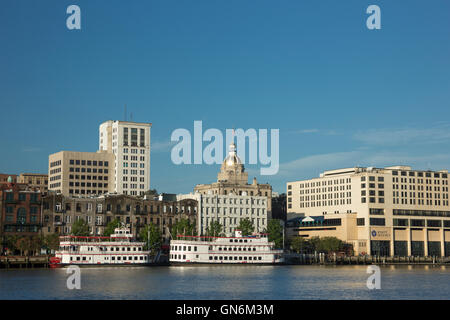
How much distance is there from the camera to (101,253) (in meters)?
131

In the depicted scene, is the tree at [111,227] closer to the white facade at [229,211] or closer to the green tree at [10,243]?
the green tree at [10,243]

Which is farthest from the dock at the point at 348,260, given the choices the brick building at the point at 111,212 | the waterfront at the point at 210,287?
the waterfront at the point at 210,287

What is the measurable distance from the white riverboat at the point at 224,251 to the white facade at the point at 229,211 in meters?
30.8

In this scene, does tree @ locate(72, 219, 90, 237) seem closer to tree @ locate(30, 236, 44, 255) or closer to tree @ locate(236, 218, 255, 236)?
tree @ locate(30, 236, 44, 255)

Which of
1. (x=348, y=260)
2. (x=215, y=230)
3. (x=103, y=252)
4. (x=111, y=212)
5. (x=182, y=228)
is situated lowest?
(x=348, y=260)

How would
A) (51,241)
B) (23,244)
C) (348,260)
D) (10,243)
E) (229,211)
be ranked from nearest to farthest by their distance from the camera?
(23,244) → (51,241) → (10,243) → (348,260) → (229,211)

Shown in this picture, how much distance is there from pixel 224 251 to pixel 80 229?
31.9 meters

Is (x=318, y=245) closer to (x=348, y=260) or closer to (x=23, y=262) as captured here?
(x=348, y=260)

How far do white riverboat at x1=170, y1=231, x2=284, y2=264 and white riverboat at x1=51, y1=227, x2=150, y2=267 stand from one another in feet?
29.8

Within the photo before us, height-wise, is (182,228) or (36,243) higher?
(182,228)

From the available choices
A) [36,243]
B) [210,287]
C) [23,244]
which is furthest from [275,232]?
[210,287]

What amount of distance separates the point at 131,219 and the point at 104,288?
8123 centimetres

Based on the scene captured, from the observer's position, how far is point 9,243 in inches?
5886
